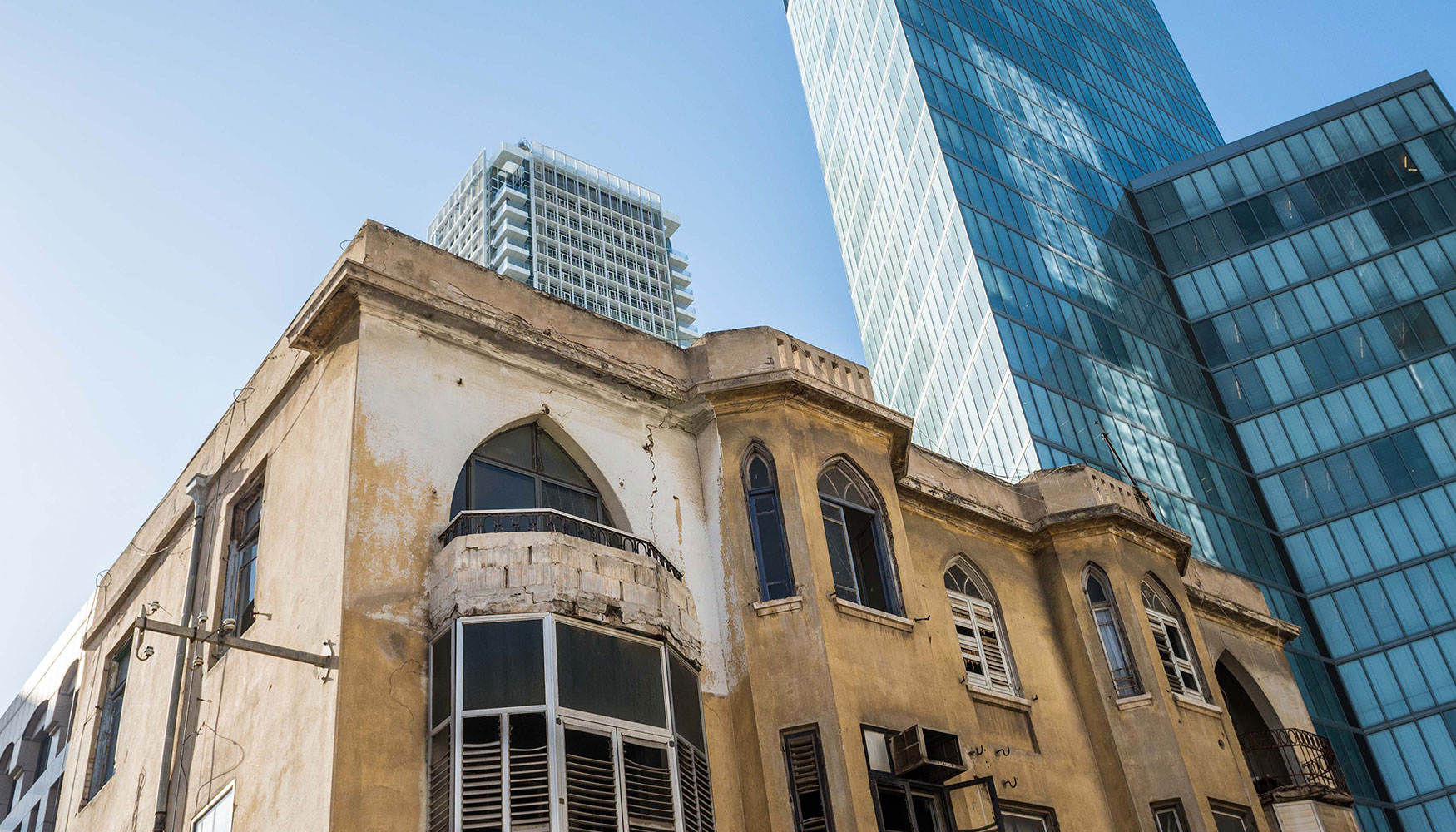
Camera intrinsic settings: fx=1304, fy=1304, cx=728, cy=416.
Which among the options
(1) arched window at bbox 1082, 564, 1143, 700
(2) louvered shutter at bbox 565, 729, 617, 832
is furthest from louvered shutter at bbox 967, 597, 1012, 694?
(2) louvered shutter at bbox 565, 729, 617, 832

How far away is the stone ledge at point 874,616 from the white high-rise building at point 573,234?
106 metres

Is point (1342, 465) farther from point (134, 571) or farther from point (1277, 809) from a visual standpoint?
point (134, 571)

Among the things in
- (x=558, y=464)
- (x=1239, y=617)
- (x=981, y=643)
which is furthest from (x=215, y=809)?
(x=1239, y=617)

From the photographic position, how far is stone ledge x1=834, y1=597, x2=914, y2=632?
51.1ft

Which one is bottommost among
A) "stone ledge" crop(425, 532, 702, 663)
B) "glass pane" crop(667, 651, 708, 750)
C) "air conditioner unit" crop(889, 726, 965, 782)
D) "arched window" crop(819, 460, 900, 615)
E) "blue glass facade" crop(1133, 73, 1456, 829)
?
"air conditioner unit" crop(889, 726, 965, 782)

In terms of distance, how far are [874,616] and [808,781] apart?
251 cm

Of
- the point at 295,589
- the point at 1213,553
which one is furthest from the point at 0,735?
the point at 1213,553

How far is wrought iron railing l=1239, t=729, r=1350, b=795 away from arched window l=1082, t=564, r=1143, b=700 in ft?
13.6

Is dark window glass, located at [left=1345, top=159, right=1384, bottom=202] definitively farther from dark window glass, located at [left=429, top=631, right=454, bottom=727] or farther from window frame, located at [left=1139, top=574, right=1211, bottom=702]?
dark window glass, located at [left=429, top=631, right=454, bottom=727]

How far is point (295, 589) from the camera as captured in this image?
13633 millimetres

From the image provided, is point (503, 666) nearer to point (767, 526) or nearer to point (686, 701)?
point (686, 701)

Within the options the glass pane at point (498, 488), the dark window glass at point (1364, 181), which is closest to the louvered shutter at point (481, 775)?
the glass pane at point (498, 488)

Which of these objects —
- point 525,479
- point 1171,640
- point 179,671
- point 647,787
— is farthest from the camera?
point 1171,640

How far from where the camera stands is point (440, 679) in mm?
12422
